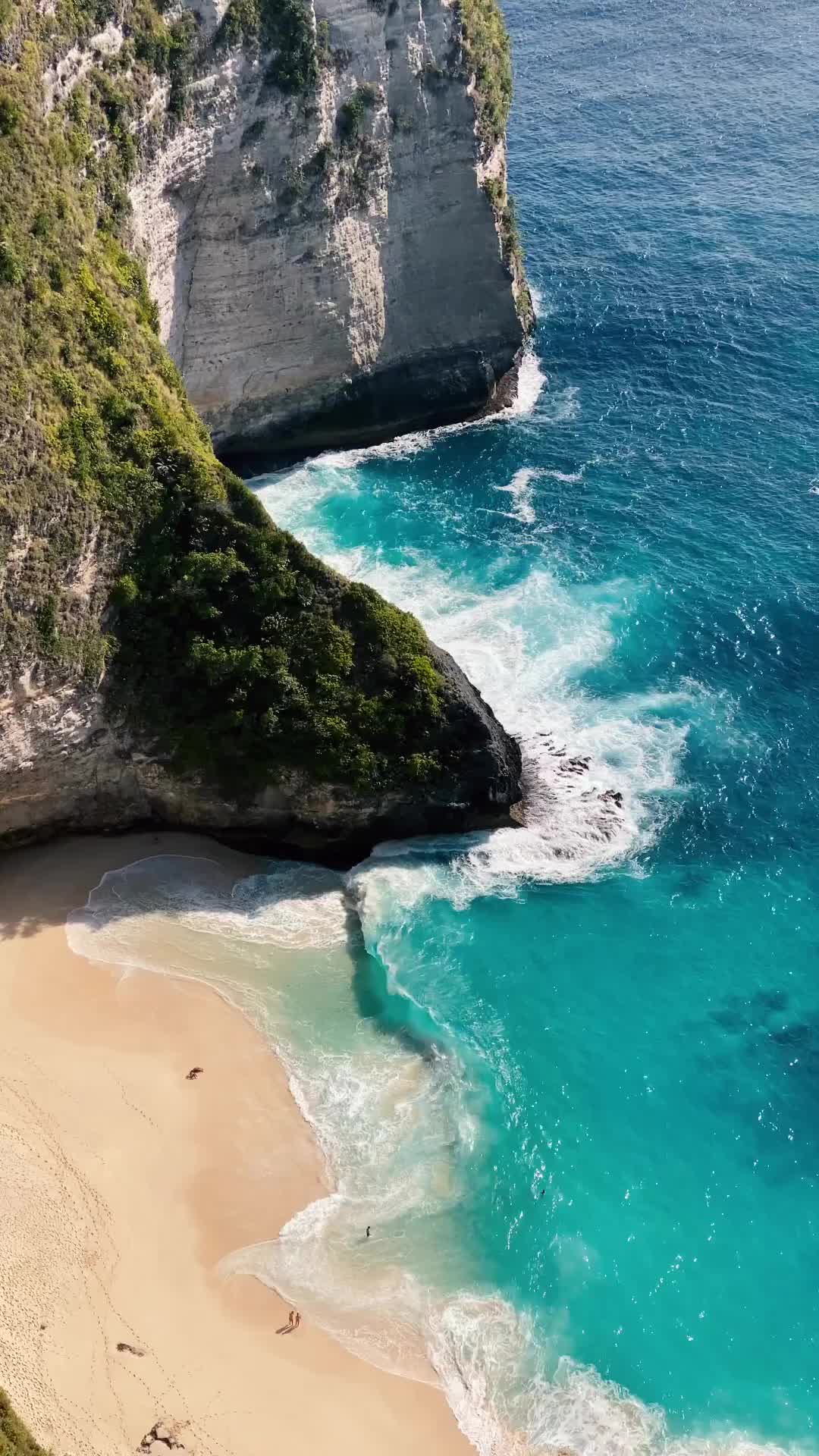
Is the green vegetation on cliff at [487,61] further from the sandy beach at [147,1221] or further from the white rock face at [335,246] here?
the sandy beach at [147,1221]

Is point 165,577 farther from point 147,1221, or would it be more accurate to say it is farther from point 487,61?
point 487,61

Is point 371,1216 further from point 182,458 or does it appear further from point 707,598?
point 707,598

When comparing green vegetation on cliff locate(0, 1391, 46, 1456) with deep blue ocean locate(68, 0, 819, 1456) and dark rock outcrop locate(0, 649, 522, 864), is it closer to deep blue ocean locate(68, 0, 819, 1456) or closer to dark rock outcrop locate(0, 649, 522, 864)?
deep blue ocean locate(68, 0, 819, 1456)

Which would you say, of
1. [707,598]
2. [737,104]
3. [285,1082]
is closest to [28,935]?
[285,1082]

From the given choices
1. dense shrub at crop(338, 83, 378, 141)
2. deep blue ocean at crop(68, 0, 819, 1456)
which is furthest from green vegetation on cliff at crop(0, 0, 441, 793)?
dense shrub at crop(338, 83, 378, 141)

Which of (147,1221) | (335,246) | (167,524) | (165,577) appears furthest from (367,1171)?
(335,246)

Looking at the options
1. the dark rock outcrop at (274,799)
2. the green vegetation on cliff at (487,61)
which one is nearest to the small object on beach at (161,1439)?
the dark rock outcrop at (274,799)
